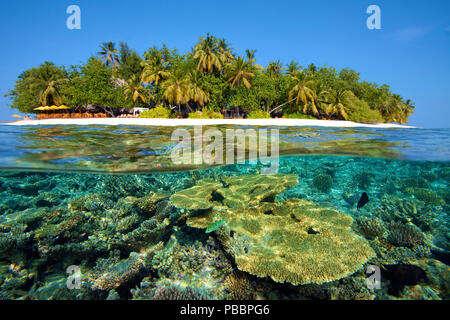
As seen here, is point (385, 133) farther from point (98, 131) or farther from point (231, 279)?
point (98, 131)

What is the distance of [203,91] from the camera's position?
32.3 meters

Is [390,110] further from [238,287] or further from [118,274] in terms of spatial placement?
[118,274]

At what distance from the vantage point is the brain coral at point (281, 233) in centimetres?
413

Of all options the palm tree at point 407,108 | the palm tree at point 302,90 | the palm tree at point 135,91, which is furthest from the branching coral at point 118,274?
the palm tree at point 407,108

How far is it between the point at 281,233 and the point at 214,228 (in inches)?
64.5

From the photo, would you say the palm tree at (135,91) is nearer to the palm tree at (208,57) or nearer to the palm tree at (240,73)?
the palm tree at (208,57)

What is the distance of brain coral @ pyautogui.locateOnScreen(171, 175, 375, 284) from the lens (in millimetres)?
4129

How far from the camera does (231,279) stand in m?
4.38

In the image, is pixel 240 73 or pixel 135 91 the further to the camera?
pixel 135 91

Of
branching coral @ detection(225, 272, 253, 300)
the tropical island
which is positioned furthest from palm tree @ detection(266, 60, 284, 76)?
branching coral @ detection(225, 272, 253, 300)

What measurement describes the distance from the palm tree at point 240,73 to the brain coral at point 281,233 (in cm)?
2779

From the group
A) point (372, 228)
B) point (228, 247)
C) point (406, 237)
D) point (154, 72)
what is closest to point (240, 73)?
point (154, 72)

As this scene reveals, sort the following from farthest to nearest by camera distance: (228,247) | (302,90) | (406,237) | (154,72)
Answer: (154,72), (302,90), (406,237), (228,247)
